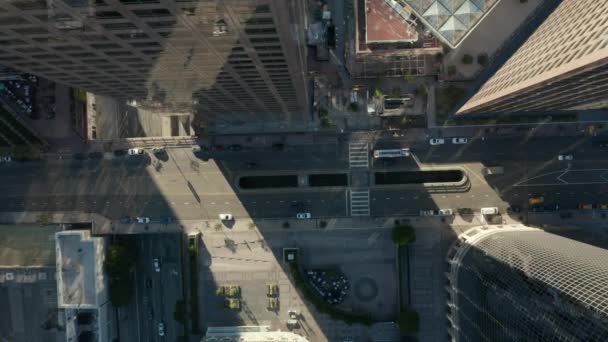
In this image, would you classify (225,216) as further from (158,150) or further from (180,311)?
(180,311)

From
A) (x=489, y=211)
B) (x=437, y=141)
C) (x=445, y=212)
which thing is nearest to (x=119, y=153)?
(x=437, y=141)

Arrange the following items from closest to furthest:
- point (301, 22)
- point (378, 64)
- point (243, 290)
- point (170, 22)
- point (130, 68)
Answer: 1. point (170, 22)
2. point (301, 22)
3. point (130, 68)
4. point (378, 64)
5. point (243, 290)

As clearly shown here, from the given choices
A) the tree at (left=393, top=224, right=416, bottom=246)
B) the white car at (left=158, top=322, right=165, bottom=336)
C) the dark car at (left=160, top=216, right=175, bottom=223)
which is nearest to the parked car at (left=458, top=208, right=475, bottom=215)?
the tree at (left=393, top=224, right=416, bottom=246)

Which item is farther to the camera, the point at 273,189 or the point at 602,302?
the point at 273,189

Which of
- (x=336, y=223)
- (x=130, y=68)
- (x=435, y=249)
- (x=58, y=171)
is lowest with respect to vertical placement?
(x=435, y=249)

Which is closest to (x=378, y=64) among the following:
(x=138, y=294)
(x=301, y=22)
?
(x=301, y=22)

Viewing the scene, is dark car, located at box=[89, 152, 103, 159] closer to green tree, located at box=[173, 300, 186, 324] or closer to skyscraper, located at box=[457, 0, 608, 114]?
green tree, located at box=[173, 300, 186, 324]

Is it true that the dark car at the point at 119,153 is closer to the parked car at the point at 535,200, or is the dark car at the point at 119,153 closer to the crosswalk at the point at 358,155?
the crosswalk at the point at 358,155

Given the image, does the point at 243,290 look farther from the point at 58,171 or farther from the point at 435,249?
the point at 58,171
